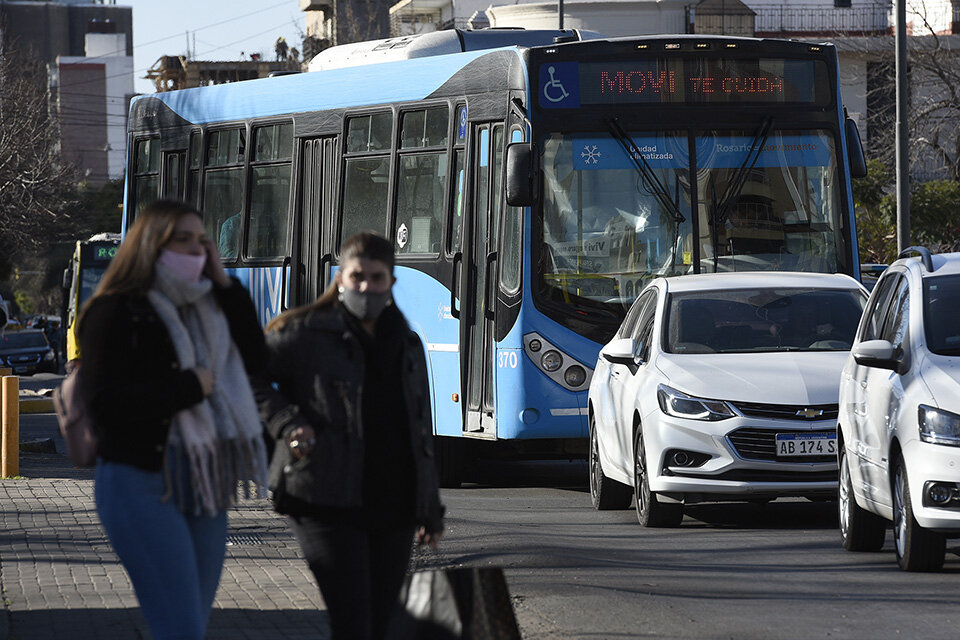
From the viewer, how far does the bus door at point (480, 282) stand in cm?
1391

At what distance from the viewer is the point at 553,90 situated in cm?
1371

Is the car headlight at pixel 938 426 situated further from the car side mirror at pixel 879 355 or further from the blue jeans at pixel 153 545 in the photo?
the blue jeans at pixel 153 545

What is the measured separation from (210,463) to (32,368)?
49190 millimetres

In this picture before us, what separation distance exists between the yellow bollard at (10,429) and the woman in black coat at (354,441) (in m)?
11.6

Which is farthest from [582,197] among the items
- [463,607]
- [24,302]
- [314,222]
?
[24,302]

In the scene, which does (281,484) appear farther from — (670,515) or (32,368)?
(32,368)

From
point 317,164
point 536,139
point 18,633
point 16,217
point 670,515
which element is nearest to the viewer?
point 18,633

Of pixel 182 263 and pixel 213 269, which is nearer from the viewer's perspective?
pixel 182 263

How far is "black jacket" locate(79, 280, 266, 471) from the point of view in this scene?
16.1 ft

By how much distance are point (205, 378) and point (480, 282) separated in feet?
29.9

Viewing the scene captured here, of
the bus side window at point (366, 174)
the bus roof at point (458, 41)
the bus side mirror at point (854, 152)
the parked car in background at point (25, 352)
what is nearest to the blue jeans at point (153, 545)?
the bus side mirror at point (854, 152)

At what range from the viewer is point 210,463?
5109 mm

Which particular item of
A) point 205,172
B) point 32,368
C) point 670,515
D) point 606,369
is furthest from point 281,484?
point 32,368

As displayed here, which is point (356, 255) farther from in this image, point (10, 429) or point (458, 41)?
point (10, 429)
